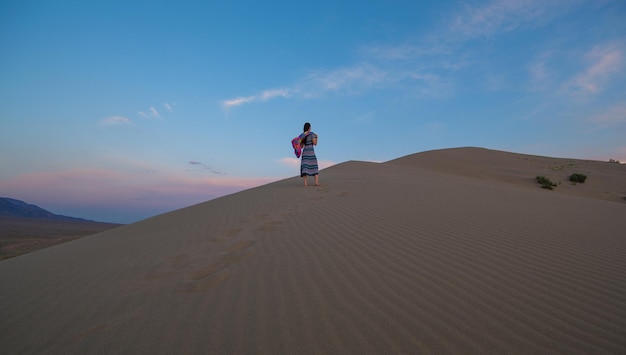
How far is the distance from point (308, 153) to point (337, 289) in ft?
21.4

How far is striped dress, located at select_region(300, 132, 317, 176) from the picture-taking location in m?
8.81

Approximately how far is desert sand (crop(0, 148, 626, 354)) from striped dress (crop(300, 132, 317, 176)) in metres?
3.75

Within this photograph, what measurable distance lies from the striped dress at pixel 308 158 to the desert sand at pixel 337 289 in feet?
12.3

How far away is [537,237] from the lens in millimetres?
4078

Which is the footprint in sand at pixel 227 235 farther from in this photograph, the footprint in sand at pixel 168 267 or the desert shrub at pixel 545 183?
the desert shrub at pixel 545 183

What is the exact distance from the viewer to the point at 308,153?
8.94 m

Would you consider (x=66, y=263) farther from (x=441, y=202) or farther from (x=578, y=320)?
(x=441, y=202)

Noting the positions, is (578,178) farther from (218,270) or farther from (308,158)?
(218,270)

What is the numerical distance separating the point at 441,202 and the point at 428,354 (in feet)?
17.0

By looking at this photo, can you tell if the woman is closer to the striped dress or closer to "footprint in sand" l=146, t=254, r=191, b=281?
the striped dress

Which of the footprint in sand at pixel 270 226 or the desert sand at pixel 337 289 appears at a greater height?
the footprint in sand at pixel 270 226

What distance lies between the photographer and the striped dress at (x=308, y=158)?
8.81 meters

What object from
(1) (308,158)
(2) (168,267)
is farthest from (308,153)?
(2) (168,267)

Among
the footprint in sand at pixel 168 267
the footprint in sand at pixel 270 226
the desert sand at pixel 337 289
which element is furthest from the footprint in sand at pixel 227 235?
the footprint in sand at pixel 168 267
